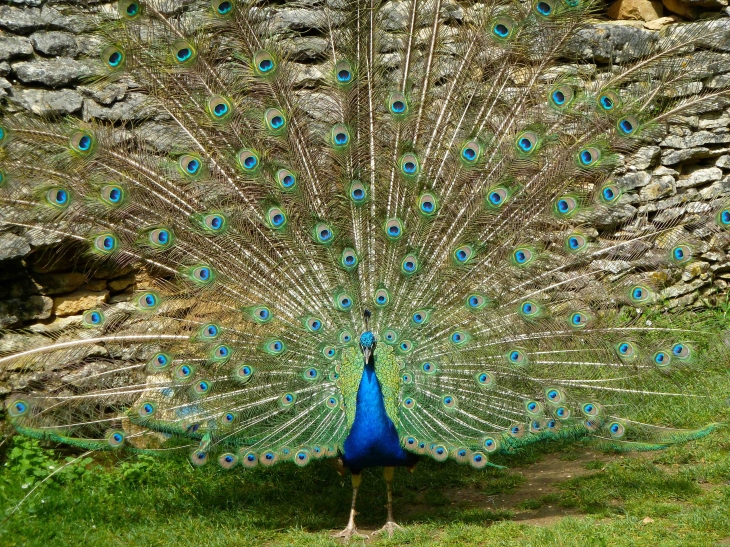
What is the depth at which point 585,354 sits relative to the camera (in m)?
4.55

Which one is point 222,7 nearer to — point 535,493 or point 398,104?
point 398,104

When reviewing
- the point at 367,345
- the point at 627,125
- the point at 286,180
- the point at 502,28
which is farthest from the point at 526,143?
the point at 367,345

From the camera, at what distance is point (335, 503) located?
203 inches

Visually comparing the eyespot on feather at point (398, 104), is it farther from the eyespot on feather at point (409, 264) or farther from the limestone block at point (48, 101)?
the limestone block at point (48, 101)

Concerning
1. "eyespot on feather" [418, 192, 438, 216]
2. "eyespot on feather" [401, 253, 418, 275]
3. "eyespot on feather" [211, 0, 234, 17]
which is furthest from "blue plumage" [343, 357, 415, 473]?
"eyespot on feather" [211, 0, 234, 17]

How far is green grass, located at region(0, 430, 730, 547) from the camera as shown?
444 cm

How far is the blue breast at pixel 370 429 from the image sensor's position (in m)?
4.30

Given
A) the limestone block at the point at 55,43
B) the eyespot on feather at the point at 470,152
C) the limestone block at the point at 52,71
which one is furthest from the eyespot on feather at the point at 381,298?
the limestone block at the point at 55,43

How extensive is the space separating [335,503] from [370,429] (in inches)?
41.9

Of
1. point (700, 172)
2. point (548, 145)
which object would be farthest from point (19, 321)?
point (700, 172)

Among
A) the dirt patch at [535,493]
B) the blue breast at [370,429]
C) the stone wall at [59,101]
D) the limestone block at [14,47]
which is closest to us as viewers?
the blue breast at [370,429]

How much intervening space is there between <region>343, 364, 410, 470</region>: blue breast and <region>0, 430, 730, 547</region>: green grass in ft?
1.63

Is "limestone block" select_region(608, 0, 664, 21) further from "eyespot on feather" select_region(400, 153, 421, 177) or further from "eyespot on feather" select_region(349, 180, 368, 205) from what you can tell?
"eyespot on feather" select_region(349, 180, 368, 205)

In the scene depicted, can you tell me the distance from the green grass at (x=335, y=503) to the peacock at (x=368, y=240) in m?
0.42
